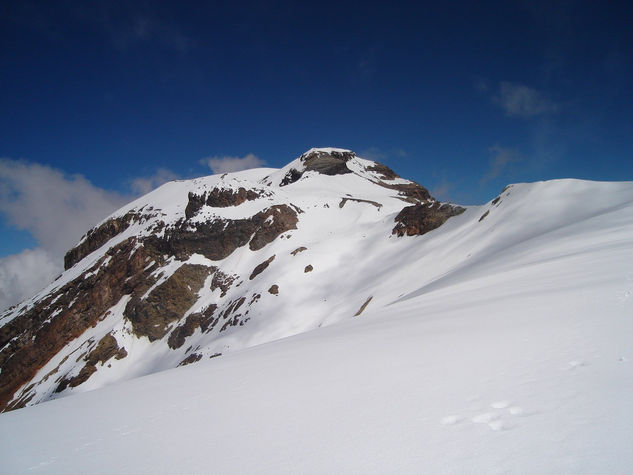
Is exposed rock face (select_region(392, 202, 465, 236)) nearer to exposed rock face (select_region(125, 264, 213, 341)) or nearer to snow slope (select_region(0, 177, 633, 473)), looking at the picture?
snow slope (select_region(0, 177, 633, 473))

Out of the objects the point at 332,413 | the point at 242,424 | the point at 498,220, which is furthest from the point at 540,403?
the point at 498,220

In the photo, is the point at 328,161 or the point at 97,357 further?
the point at 328,161

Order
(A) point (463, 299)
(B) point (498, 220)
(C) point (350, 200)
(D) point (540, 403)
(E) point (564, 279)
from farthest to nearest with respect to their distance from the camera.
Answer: (C) point (350, 200), (B) point (498, 220), (A) point (463, 299), (E) point (564, 279), (D) point (540, 403)

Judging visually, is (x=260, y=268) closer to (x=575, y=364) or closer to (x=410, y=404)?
(x=410, y=404)

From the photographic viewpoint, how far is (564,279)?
7.06 meters

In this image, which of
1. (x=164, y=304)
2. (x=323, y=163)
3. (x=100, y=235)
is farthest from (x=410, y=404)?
(x=100, y=235)

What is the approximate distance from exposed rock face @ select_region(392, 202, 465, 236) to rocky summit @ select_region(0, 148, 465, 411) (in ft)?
0.41

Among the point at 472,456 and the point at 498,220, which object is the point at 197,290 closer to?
the point at 498,220

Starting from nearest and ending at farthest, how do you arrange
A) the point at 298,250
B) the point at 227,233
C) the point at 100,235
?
the point at 298,250, the point at 227,233, the point at 100,235

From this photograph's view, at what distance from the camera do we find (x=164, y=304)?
4284cm

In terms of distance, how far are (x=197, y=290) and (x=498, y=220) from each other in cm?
3672

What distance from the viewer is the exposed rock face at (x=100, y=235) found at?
199 ft

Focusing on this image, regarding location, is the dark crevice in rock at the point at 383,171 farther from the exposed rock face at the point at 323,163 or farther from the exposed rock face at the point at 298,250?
the exposed rock face at the point at 298,250

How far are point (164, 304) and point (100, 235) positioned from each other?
97.9ft
